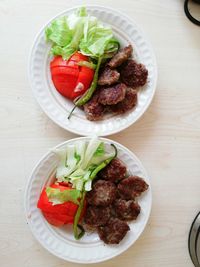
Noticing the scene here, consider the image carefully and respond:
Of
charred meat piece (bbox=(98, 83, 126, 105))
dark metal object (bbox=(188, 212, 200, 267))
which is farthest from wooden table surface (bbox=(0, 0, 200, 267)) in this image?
charred meat piece (bbox=(98, 83, 126, 105))

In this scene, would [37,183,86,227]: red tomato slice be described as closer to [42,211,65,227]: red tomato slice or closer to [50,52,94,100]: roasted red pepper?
[42,211,65,227]: red tomato slice

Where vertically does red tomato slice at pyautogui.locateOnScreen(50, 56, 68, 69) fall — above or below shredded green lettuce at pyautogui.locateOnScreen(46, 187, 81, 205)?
above

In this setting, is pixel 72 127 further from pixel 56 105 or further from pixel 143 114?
pixel 143 114

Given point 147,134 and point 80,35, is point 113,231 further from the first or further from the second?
point 80,35

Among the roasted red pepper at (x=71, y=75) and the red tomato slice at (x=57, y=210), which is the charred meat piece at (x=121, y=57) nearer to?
the roasted red pepper at (x=71, y=75)

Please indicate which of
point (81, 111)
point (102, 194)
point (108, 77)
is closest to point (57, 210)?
point (102, 194)

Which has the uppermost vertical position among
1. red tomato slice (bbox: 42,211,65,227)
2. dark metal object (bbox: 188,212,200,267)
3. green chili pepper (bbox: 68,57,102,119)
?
green chili pepper (bbox: 68,57,102,119)

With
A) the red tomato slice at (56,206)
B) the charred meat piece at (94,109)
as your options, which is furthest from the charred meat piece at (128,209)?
the charred meat piece at (94,109)

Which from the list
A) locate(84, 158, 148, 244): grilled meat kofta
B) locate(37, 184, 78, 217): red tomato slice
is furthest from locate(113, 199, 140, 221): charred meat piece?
locate(37, 184, 78, 217): red tomato slice
